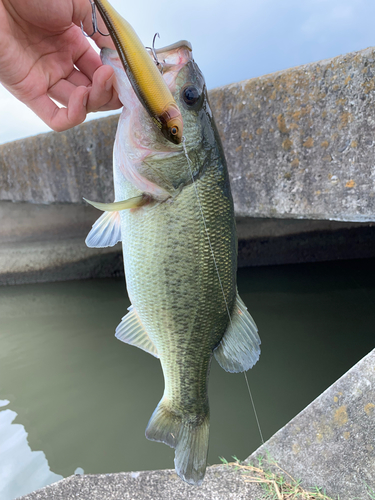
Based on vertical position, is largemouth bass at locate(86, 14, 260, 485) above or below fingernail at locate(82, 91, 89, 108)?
below

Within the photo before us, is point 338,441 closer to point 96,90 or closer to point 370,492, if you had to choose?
point 370,492

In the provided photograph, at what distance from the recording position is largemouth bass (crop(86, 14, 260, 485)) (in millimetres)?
1131

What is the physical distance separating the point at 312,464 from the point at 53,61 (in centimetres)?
252

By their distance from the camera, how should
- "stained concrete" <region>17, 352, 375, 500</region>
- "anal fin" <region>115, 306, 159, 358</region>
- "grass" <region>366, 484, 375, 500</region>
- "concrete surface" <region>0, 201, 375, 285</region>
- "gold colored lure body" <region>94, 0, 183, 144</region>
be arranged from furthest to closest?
"concrete surface" <region>0, 201, 375, 285</region>, "stained concrete" <region>17, 352, 375, 500</region>, "grass" <region>366, 484, 375, 500</region>, "anal fin" <region>115, 306, 159, 358</region>, "gold colored lure body" <region>94, 0, 183, 144</region>

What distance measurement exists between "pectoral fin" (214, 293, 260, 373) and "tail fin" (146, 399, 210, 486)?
28 centimetres

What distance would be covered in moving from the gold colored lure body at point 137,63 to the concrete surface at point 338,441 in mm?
1919

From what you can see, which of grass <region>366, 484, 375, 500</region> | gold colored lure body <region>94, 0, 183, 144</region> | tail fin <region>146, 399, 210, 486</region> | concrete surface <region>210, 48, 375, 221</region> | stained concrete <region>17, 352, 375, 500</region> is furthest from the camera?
concrete surface <region>210, 48, 375, 221</region>

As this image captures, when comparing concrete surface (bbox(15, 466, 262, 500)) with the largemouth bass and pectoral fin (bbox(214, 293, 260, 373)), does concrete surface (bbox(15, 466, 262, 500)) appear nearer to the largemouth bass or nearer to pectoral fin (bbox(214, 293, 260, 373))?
the largemouth bass

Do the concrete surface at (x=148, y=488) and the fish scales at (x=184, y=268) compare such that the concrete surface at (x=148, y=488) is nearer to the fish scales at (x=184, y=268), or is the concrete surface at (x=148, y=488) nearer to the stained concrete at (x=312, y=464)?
the stained concrete at (x=312, y=464)

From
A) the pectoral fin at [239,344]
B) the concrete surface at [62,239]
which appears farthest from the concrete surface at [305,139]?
the concrete surface at [62,239]

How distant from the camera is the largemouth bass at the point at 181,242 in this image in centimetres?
113

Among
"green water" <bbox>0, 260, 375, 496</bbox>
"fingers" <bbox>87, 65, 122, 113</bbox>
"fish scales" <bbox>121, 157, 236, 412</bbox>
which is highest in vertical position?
"fingers" <bbox>87, 65, 122, 113</bbox>

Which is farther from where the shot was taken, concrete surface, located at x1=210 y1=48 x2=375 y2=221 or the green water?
the green water

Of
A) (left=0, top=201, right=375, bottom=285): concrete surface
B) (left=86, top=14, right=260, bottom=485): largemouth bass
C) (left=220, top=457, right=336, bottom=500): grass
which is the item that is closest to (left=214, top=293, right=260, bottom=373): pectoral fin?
(left=86, top=14, right=260, bottom=485): largemouth bass
